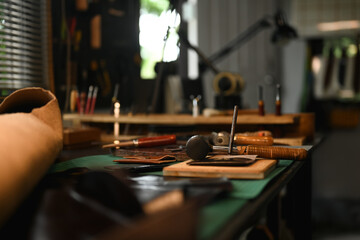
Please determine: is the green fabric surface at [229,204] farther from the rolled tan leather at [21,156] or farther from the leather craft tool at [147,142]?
the leather craft tool at [147,142]

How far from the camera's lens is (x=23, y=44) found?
2.49 m

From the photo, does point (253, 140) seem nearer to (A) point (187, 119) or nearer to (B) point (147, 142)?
(B) point (147, 142)

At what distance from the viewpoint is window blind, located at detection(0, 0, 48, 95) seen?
90.7 inches

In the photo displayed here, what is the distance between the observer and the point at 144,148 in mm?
1431

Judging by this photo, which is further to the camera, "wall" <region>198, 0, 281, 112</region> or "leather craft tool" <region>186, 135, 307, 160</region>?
"wall" <region>198, 0, 281, 112</region>

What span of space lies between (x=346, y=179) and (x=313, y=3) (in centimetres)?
194

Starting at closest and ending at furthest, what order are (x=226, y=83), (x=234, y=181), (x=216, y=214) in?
→ (x=216, y=214) → (x=234, y=181) → (x=226, y=83)

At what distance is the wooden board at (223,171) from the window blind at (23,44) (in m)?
1.52

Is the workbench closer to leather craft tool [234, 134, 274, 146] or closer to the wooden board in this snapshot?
leather craft tool [234, 134, 274, 146]

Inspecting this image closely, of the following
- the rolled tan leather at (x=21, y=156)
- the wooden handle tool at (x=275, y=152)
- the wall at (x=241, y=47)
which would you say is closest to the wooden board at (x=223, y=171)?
the wooden handle tool at (x=275, y=152)

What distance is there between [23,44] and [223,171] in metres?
1.97

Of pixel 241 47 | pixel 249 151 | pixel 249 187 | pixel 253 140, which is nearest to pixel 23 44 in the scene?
pixel 253 140

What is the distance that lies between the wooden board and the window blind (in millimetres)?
1522

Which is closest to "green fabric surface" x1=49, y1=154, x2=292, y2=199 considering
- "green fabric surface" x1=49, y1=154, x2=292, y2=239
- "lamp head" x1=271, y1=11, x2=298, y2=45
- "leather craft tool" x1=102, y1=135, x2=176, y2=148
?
"green fabric surface" x1=49, y1=154, x2=292, y2=239
